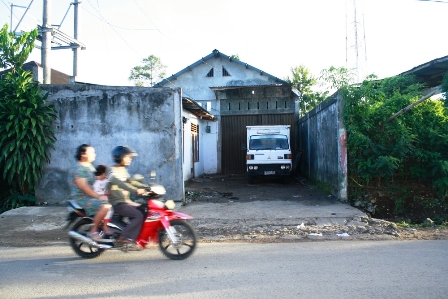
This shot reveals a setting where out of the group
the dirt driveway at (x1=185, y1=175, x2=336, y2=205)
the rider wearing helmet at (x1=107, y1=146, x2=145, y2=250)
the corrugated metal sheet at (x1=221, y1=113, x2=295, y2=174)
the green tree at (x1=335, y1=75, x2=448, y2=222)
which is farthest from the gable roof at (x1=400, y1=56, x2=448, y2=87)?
the corrugated metal sheet at (x1=221, y1=113, x2=295, y2=174)

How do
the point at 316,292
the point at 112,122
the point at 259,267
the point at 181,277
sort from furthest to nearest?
the point at 112,122 → the point at 259,267 → the point at 181,277 → the point at 316,292

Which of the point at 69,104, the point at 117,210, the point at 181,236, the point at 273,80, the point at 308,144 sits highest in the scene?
the point at 273,80

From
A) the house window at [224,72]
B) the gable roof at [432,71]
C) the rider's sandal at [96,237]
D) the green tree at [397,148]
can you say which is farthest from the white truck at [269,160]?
the rider's sandal at [96,237]

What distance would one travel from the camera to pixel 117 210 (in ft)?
18.5

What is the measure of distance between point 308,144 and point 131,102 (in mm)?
8746

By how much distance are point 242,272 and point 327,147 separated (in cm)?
814

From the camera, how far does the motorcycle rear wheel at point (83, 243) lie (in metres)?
5.81

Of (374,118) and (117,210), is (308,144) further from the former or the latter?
(117,210)

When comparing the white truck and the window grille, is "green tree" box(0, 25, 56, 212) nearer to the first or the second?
the white truck

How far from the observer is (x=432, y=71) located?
11.1 m

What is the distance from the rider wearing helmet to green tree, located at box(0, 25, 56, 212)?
5.66m

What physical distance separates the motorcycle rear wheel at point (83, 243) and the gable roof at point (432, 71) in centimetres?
933

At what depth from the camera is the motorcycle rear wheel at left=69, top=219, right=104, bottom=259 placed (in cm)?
581

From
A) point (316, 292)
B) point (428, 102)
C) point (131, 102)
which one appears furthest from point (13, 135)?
point (428, 102)
